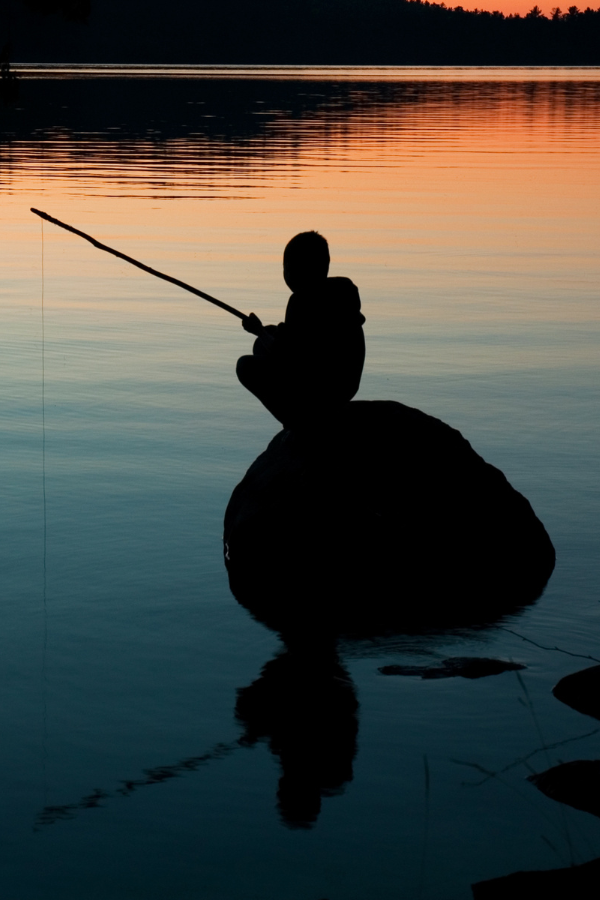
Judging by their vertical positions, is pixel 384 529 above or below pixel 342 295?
below

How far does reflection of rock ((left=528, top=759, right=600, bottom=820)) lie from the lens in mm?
4883

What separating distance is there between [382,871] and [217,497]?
434cm

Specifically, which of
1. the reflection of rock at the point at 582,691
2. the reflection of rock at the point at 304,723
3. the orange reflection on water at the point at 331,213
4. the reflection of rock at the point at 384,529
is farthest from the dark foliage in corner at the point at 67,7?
the reflection of rock at the point at 582,691

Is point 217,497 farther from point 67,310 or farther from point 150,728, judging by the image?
point 67,310

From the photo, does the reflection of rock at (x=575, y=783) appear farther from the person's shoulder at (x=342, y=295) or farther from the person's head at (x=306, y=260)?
the person's head at (x=306, y=260)

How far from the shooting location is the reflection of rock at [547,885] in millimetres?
4062

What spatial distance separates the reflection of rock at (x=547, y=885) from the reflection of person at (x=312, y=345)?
12.4 feet

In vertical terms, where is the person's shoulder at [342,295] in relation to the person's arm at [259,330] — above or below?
above

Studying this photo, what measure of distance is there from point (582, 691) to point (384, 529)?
1.83 meters

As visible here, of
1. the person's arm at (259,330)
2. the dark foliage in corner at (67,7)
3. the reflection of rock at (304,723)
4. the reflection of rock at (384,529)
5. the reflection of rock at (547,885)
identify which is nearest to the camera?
the reflection of rock at (547,885)

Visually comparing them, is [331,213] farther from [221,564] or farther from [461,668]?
[461,668]

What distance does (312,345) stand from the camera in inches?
300

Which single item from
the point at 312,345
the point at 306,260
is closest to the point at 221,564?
the point at 312,345

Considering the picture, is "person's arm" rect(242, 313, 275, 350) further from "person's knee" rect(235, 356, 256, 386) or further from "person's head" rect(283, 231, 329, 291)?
"person's head" rect(283, 231, 329, 291)
